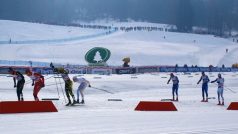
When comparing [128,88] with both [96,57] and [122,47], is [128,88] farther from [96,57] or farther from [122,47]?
[122,47]

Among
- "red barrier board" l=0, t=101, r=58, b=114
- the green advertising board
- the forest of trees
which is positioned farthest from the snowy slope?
"red barrier board" l=0, t=101, r=58, b=114

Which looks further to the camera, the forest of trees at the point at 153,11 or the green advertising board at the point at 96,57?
the forest of trees at the point at 153,11

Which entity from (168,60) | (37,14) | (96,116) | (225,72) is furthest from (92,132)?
(37,14)

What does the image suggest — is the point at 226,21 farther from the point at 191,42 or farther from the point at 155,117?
the point at 155,117

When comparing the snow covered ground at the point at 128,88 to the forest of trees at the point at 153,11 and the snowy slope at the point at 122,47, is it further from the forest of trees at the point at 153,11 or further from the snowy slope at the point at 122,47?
the forest of trees at the point at 153,11

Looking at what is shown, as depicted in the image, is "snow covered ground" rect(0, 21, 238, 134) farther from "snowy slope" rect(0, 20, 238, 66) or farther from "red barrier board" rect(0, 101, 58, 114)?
"red barrier board" rect(0, 101, 58, 114)

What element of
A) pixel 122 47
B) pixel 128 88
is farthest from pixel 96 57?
pixel 122 47

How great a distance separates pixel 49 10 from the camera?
126 meters

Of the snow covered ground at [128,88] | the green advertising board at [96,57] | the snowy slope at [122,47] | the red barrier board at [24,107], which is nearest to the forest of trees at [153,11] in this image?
the snowy slope at [122,47]

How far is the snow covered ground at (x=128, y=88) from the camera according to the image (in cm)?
1227

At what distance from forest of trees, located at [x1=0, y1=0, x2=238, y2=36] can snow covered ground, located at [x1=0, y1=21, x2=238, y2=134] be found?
3372 cm

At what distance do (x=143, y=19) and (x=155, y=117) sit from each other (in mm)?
→ 121057

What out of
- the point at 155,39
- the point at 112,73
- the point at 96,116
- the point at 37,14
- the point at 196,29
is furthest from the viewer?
the point at 196,29

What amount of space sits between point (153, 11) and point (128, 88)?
→ 10609 cm
